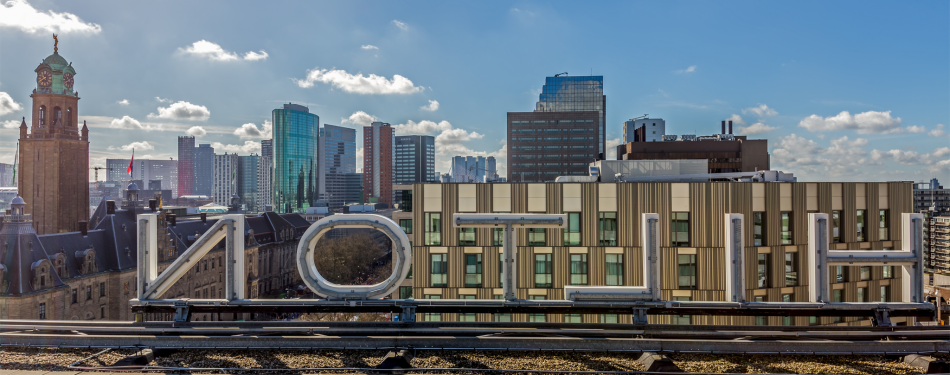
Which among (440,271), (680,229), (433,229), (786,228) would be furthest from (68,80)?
(786,228)

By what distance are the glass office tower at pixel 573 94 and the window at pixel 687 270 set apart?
6504 inches

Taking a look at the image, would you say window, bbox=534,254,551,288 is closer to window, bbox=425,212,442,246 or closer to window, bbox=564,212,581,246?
window, bbox=564,212,581,246

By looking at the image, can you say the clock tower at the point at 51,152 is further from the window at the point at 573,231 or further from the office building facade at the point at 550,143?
the office building facade at the point at 550,143

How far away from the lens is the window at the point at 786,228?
27.2 meters

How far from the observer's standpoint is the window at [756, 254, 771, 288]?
27.2 metres

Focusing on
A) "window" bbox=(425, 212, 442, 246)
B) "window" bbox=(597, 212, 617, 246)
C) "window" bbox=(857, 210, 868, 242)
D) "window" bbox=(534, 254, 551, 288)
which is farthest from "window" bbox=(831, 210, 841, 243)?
"window" bbox=(425, 212, 442, 246)

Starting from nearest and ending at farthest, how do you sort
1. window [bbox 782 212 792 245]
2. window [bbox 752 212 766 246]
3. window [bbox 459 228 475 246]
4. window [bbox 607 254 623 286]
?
window [bbox 752 212 766 246] → window [bbox 782 212 792 245] → window [bbox 607 254 623 286] → window [bbox 459 228 475 246]

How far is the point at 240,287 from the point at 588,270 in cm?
2142

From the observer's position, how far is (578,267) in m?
28.0

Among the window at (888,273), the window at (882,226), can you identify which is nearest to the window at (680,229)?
the window at (882,226)

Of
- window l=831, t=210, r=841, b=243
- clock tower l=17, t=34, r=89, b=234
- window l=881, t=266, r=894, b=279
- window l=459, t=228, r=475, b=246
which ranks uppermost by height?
clock tower l=17, t=34, r=89, b=234

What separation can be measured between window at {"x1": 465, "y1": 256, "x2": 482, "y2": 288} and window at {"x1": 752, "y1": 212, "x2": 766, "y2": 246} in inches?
630

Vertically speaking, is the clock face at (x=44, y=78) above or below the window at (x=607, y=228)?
above

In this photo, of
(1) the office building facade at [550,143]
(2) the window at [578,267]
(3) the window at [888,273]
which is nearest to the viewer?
(2) the window at [578,267]
